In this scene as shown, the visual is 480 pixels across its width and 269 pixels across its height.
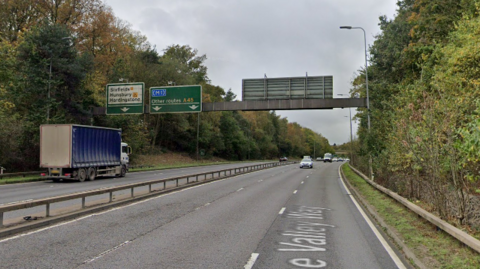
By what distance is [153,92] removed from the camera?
31547 mm

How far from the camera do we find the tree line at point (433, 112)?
9.38 m

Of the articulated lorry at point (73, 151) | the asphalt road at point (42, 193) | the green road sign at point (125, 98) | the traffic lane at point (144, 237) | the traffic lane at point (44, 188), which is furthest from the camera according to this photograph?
the green road sign at point (125, 98)

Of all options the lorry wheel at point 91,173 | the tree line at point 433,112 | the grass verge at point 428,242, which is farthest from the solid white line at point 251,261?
the lorry wheel at point 91,173

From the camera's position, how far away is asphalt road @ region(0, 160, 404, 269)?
6.61m

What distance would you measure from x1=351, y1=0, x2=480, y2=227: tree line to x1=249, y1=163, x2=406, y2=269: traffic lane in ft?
7.06

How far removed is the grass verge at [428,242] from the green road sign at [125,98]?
2323 centimetres

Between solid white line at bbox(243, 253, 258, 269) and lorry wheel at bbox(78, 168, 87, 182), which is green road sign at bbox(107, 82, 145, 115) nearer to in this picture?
lorry wheel at bbox(78, 168, 87, 182)

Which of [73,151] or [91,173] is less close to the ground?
[73,151]

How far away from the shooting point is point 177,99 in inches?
1219

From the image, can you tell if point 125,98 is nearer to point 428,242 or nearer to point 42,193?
point 42,193

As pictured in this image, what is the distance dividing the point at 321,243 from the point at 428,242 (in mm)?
2161

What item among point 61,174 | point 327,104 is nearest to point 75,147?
point 61,174

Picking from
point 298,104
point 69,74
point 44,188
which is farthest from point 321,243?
point 69,74

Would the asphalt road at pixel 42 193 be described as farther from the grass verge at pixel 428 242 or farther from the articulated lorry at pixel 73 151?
the grass verge at pixel 428 242
